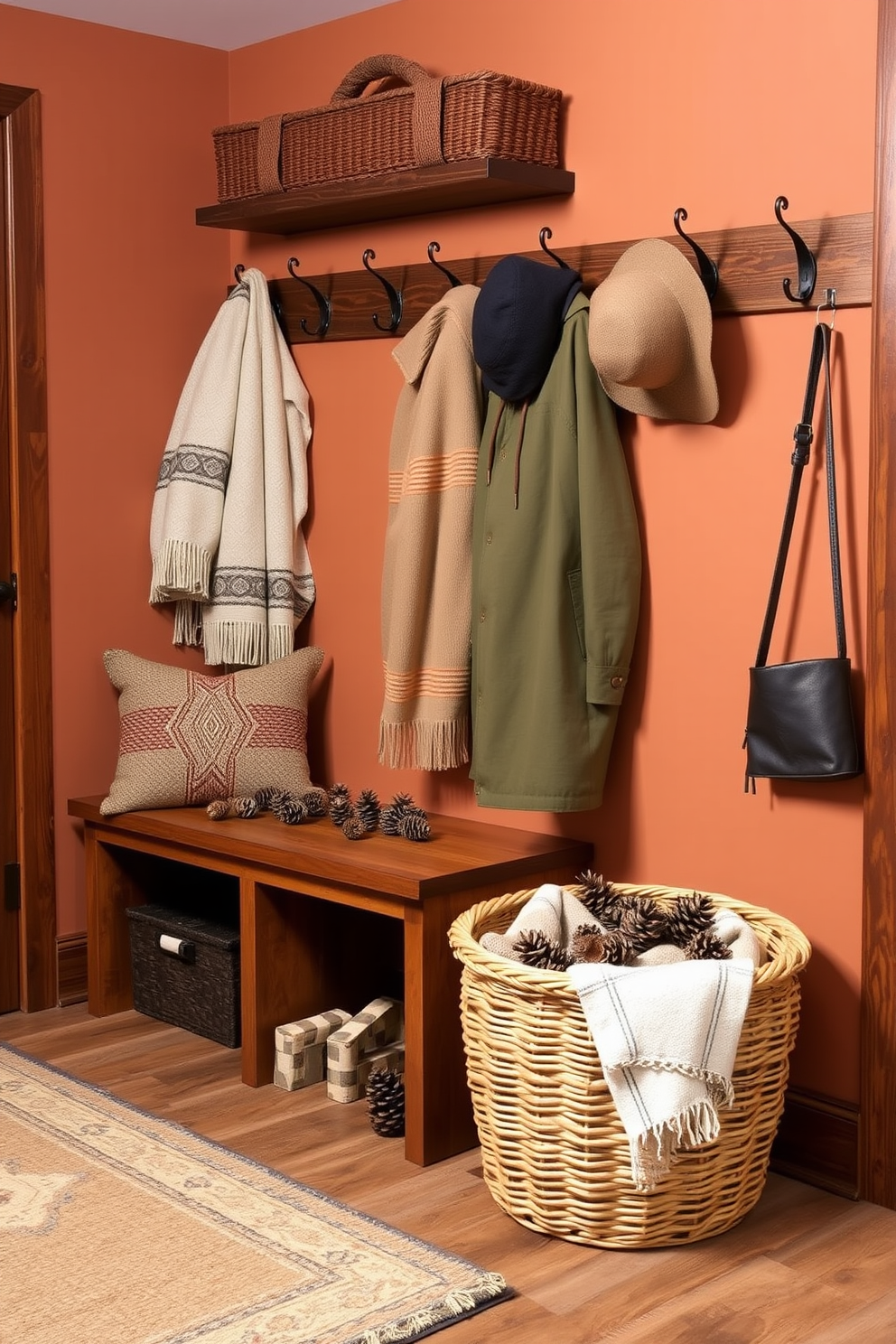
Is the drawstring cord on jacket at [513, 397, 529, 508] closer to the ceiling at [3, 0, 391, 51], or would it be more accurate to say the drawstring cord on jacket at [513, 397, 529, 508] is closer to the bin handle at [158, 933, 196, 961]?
the ceiling at [3, 0, 391, 51]

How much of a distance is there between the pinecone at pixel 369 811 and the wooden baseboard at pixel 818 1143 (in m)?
0.92

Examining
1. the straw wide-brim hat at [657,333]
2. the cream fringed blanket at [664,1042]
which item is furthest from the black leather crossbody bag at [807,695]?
the cream fringed blanket at [664,1042]

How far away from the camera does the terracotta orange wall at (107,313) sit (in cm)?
326

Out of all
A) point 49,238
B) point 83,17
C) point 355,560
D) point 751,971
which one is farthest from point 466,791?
point 83,17

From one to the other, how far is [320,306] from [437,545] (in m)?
0.76

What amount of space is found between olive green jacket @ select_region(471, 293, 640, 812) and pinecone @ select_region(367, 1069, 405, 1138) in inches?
20.9

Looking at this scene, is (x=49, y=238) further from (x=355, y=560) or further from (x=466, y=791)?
(x=466, y=791)

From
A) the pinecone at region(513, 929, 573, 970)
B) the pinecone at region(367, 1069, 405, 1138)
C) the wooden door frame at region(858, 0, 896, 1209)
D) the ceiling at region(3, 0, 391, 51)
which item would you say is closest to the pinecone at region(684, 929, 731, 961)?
the pinecone at region(513, 929, 573, 970)

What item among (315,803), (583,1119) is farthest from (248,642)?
(583,1119)

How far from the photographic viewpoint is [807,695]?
2.35 metres

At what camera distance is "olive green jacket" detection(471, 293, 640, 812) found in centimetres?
262

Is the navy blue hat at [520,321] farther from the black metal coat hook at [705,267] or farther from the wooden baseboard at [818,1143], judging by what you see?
the wooden baseboard at [818,1143]

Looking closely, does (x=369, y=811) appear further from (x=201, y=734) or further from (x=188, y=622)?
(x=188, y=622)

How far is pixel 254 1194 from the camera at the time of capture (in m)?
2.34
